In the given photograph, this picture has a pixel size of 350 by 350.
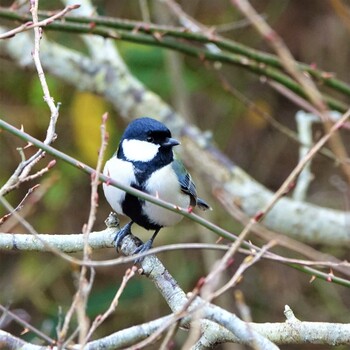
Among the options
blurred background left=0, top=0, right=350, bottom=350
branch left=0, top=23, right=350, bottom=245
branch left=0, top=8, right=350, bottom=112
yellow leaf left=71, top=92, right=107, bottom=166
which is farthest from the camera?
blurred background left=0, top=0, right=350, bottom=350

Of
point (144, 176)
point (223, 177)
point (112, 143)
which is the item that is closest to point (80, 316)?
point (144, 176)

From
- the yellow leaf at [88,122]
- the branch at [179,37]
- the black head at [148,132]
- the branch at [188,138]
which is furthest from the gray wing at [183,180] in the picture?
the yellow leaf at [88,122]

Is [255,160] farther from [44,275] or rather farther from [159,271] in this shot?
[159,271]

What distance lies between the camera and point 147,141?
9.15ft

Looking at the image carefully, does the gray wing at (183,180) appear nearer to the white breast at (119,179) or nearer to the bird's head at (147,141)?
the bird's head at (147,141)

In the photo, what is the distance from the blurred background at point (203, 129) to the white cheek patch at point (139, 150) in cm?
198

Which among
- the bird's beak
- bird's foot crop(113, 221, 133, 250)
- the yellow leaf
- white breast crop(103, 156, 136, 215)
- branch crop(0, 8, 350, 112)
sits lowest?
bird's foot crop(113, 221, 133, 250)

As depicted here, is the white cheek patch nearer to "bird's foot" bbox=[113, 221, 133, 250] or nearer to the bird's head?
the bird's head

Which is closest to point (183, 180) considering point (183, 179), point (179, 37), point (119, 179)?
point (183, 179)

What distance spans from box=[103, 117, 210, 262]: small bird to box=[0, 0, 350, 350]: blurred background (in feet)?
6.42

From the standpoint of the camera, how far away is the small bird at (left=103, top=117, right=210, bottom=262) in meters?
2.67

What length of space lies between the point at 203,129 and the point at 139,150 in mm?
2805

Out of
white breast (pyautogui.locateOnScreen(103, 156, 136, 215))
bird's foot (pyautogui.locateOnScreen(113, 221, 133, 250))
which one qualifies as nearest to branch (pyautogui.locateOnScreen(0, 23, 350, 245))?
white breast (pyautogui.locateOnScreen(103, 156, 136, 215))

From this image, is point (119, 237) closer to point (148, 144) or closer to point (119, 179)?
point (119, 179)
